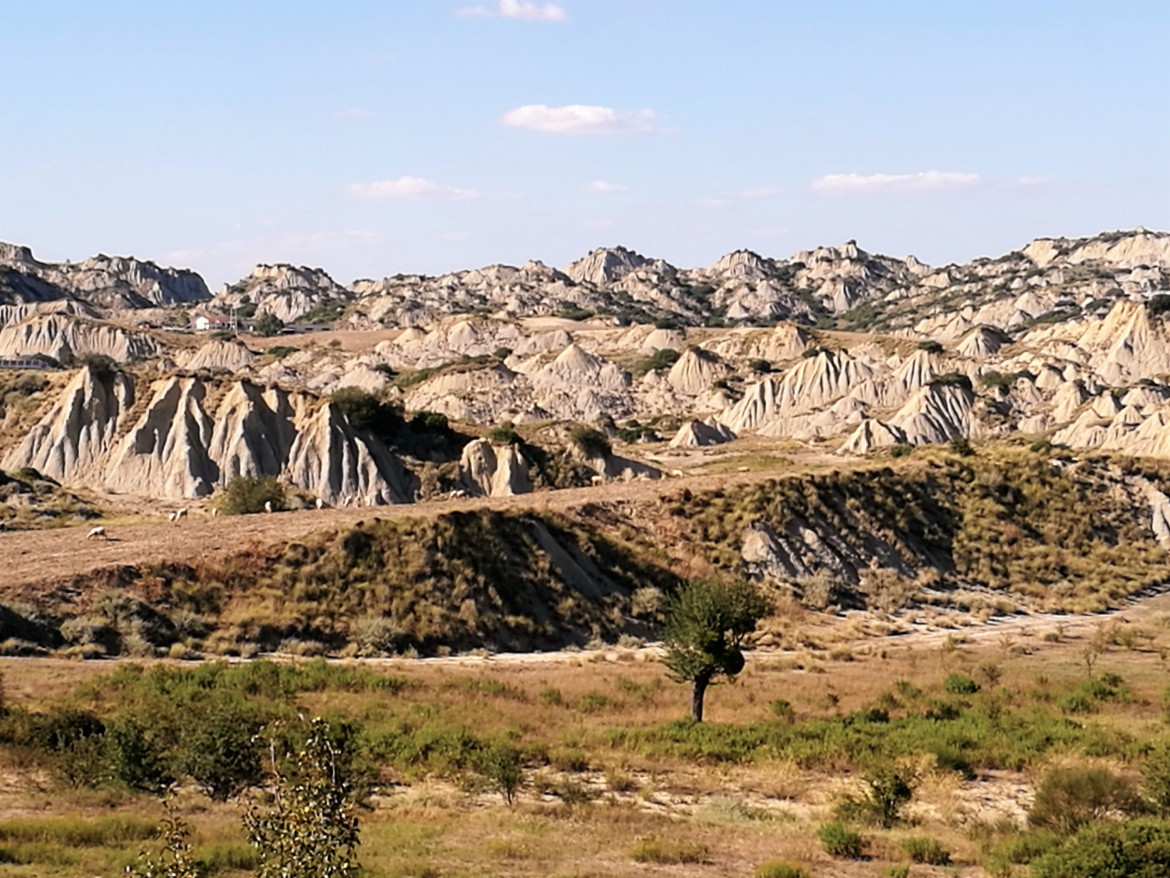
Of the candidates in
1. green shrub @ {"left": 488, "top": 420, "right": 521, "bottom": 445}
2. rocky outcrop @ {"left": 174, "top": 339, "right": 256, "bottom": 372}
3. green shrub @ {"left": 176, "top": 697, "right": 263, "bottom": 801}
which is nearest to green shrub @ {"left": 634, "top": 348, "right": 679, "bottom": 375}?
rocky outcrop @ {"left": 174, "top": 339, "right": 256, "bottom": 372}

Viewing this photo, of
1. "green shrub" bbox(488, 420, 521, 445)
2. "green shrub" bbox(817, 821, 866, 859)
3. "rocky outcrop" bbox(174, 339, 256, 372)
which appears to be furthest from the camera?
"rocky outcrop" bbox(174, 339, 256, 372)

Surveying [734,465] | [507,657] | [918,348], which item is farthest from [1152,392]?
[507,657]

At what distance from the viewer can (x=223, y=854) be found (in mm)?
16625

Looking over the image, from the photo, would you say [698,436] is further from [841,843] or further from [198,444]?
[841,843]

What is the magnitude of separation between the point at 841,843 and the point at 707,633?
12.2 m

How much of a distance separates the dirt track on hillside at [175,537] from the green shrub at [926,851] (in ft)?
94.9

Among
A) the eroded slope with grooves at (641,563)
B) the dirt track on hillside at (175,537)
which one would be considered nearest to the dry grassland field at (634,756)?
the eroded slope with grooves at (641,563)

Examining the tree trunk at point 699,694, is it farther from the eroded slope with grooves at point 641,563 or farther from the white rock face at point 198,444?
the white rock face at point 198,444

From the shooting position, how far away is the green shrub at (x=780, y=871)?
17.5m

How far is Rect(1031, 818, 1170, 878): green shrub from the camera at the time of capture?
15836 mm

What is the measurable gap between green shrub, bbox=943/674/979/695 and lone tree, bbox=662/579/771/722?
7.08m

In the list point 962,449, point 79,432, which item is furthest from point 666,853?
point 962,449

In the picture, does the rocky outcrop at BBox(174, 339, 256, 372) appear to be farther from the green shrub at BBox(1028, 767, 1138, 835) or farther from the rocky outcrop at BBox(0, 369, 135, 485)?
the green shrub at BBox(1028, 767, 1138, 835)

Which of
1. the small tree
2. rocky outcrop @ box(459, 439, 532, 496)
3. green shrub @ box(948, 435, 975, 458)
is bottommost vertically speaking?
the small tree
